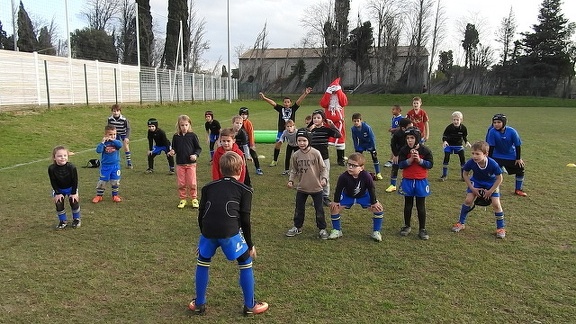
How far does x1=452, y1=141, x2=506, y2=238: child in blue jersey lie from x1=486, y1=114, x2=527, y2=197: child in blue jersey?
2388 mm

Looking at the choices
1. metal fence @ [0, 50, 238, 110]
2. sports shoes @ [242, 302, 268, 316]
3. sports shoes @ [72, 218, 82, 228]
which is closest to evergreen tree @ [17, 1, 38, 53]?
metal fence @ [0, 50, 238, 110]

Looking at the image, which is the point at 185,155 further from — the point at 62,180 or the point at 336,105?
the point at 336,105

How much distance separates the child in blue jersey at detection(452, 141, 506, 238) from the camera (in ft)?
19.8

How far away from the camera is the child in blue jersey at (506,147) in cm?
821

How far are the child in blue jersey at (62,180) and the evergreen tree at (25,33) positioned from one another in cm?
2224

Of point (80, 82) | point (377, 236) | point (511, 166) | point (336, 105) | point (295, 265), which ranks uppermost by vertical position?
point (80, 82)

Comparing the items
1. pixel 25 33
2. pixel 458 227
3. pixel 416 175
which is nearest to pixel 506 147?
pixel 458 227

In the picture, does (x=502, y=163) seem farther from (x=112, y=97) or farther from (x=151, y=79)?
(x=151, y=79)

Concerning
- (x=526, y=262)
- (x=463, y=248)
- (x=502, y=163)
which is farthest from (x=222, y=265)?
(x=502, y=163)

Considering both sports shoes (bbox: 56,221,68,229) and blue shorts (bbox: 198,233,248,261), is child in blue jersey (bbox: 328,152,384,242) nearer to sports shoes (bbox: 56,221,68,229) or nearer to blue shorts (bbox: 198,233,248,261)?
blue shorts (bbox: 198,233,248,261)

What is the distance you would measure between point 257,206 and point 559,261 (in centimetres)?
464

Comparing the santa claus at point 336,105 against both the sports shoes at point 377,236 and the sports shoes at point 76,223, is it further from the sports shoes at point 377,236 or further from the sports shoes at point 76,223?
the sports shoes at point 76,223

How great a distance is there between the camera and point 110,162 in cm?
803

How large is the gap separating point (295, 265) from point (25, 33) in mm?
29417
